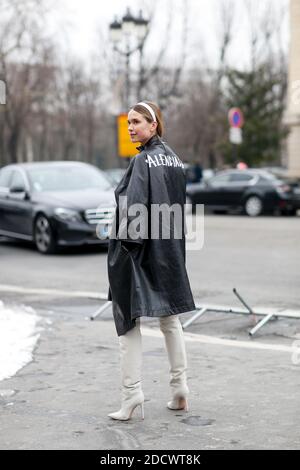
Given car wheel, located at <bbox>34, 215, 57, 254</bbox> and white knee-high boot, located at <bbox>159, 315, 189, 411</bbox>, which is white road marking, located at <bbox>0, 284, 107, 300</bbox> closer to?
car wheel, located at <bbox>34, 215, 57, 254</bbox>

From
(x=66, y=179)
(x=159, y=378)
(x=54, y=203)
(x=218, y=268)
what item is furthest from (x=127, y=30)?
(x=159, y=378)

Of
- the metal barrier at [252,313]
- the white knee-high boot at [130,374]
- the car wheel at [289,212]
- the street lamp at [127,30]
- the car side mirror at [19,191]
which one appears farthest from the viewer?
the car wheel at [289,212]

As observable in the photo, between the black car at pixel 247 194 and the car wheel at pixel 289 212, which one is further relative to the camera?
the car wheel at pixel 289 212

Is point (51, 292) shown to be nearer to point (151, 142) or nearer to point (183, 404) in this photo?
point (183, 404)

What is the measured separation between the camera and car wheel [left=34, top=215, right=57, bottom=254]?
14133mm

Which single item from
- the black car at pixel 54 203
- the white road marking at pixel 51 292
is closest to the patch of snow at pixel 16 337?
the white road marking at pixel 51 292

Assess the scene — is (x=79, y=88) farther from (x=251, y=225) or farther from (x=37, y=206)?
(x=37, y=206)

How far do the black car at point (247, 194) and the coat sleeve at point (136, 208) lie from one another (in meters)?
19.3

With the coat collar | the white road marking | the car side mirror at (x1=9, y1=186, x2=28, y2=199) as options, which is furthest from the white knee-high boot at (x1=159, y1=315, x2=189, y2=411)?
the car side mirror at (x1=9, y1=186, x2=28, y2=199)

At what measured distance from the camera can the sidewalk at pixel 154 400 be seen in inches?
178

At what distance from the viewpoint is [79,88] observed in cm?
5450

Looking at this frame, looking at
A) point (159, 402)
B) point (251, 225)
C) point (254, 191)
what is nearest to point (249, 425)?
point (159, 402)

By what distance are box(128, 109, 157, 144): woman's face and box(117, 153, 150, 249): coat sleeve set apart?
0.64ft

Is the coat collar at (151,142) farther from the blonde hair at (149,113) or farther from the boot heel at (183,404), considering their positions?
the boot heel at (183,404)
